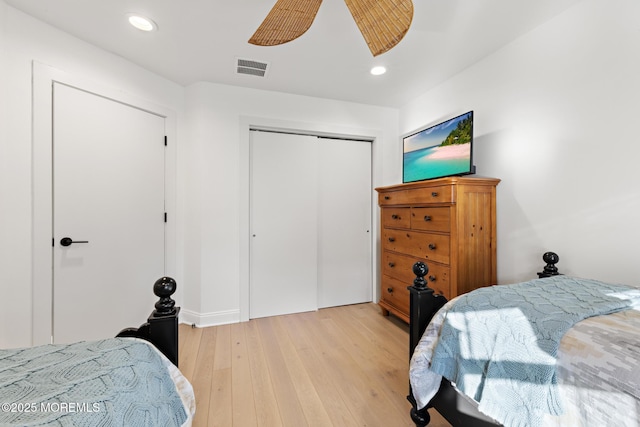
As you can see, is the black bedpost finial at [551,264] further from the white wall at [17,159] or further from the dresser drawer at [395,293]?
the white wall at [17,159]

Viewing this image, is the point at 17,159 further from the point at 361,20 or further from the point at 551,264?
the point at 551,264

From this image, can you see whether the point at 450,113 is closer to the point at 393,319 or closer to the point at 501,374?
the point at 393,319

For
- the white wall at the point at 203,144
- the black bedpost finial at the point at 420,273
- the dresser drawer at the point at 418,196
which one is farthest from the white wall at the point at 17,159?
the dresser drawer at the point at 418,196

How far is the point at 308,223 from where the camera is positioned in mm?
3033

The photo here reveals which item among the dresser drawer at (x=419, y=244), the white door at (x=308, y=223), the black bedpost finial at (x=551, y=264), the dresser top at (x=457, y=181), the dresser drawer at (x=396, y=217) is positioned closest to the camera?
the black bedpost finial at (x=551, y=264)

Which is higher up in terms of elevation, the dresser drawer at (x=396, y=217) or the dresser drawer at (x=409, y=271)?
the dresser drawer at (x=396, y=217)

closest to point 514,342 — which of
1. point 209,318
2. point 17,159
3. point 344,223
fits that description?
point 344,223

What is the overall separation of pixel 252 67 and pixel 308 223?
1.65 meters

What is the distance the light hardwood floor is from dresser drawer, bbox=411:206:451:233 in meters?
1.02

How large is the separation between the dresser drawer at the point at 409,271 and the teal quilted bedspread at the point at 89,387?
1.83m

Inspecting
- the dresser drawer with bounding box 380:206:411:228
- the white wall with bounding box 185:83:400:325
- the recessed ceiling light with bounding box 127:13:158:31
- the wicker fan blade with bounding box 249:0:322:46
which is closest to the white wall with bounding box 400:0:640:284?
the dresser drawer with bounding box 380:206:411:228

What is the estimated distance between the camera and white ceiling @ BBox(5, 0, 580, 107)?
1688mm

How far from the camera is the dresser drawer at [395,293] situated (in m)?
2.46

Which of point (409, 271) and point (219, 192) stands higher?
point (219, 192)
